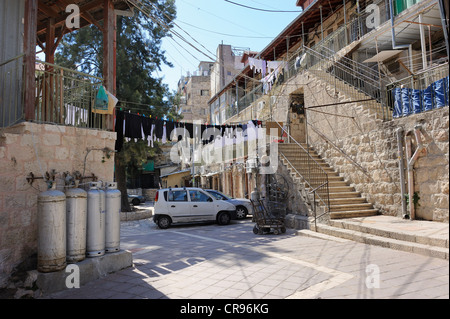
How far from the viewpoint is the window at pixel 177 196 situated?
12.7 metres

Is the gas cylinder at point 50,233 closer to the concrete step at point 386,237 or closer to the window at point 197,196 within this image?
the concrete step at point 386,237

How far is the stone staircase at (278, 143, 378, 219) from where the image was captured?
373 inches

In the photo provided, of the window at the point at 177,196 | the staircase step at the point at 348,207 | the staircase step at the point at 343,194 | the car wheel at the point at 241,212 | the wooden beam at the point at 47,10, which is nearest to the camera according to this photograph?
the wooden beam at the point at 47,10

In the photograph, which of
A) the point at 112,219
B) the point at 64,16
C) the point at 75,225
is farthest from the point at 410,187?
the point at 64,16

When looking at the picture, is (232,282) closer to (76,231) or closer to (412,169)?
(76,231)

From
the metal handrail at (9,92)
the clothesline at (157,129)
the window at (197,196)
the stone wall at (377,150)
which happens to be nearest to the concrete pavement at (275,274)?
the stone wall at (377,150)

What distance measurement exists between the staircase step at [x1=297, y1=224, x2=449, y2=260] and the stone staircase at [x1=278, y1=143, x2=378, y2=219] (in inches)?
29.2

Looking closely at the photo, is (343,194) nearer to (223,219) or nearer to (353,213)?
(353,213)

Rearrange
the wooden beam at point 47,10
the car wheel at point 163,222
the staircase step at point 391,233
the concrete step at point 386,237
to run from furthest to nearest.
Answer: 1. the car wheel at point 163,222
2. the wooden beam at point 47,10
3. the staircase step at point 391,233
4. the concrete step at point 386,237

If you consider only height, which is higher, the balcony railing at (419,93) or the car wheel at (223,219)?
the balcony railing at (419,93)

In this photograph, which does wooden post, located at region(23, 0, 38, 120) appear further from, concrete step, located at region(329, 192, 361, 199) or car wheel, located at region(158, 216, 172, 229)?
concrete step, located at region(329, 192, 361, 199)

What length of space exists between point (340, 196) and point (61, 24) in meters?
9.75

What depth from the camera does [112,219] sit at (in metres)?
5.72
